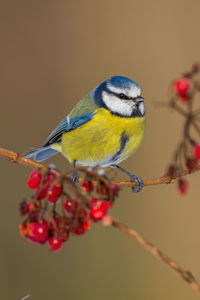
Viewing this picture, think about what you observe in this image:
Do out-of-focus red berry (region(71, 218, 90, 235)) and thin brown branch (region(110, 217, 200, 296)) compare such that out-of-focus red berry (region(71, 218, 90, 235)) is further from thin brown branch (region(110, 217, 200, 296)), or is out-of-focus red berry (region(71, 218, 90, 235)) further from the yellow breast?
the yellow breast

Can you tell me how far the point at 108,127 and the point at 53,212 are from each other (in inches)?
30.2

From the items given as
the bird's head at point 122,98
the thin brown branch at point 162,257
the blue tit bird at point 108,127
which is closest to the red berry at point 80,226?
the thin brown branch at point 162,257

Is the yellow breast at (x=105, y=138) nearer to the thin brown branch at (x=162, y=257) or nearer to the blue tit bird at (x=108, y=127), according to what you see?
the blue tit bird at (x=108, y=127)

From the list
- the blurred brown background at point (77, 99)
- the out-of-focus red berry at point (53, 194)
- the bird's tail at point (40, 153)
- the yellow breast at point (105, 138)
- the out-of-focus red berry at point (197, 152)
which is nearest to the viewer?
the out-of-focus red berry at point (197, 152)

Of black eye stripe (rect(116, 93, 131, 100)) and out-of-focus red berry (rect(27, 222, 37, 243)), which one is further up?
out-of-focus red berry (rect(27, 222, 37, 243))

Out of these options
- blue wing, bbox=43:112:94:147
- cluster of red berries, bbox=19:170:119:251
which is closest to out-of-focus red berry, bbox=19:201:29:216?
cluster of red berries, bbox=19:170:119:251

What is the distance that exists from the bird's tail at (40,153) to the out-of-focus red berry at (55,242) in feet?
3.13

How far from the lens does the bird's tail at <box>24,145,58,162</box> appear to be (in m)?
1.84

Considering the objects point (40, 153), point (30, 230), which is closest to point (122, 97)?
point (40, 153)

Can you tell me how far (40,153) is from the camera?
1.89 m

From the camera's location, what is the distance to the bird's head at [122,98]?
1.64m

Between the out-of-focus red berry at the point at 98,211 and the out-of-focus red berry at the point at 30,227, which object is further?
the out-of-focus red berry at the point at 30,227

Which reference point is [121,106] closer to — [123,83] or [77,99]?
[123,83]

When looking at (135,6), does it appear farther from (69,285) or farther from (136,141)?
(69,285)
